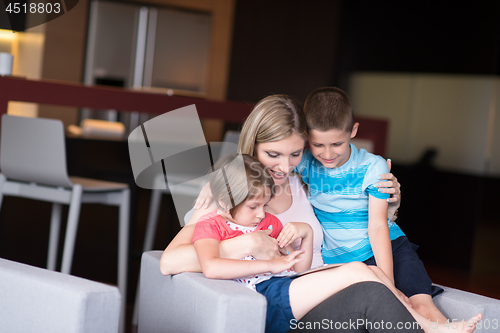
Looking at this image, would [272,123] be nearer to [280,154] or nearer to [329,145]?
[280,154]

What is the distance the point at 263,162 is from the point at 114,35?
13.3 ft

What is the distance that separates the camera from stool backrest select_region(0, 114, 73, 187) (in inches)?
87.8

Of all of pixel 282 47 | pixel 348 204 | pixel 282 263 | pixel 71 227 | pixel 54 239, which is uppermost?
pixel 282 47

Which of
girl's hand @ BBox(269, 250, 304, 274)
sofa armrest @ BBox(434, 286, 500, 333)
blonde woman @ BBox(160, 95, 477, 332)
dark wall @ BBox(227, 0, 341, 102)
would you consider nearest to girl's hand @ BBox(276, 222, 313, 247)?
blonde woman @ BBox(160, 95, 477, 332)

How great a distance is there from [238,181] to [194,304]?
0.35 m

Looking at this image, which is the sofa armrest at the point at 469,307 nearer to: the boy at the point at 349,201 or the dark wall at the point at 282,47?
the boy at the point at 349,201

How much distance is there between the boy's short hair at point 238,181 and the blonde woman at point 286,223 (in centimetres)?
8

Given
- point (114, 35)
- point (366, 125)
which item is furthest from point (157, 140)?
point (114, 35)

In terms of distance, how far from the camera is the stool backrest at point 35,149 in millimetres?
2230

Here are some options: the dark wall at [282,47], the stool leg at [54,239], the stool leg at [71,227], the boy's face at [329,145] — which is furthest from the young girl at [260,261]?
the dark wall at [282,47]

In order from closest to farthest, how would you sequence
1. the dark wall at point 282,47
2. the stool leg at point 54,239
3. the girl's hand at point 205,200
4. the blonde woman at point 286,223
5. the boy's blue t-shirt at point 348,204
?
1. the blonde woman at point 286,223
2. the girl's hand at point 205,200
3. the boy's blue t-shirt at point 348,204
4. the stool leg at point 54,239
5. the dark wall at point 282,47

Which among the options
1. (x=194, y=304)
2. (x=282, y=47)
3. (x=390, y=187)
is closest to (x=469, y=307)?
(x=390, y=187)

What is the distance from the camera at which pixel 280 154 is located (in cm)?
165

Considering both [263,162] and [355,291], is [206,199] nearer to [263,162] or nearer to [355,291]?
[263,162]
